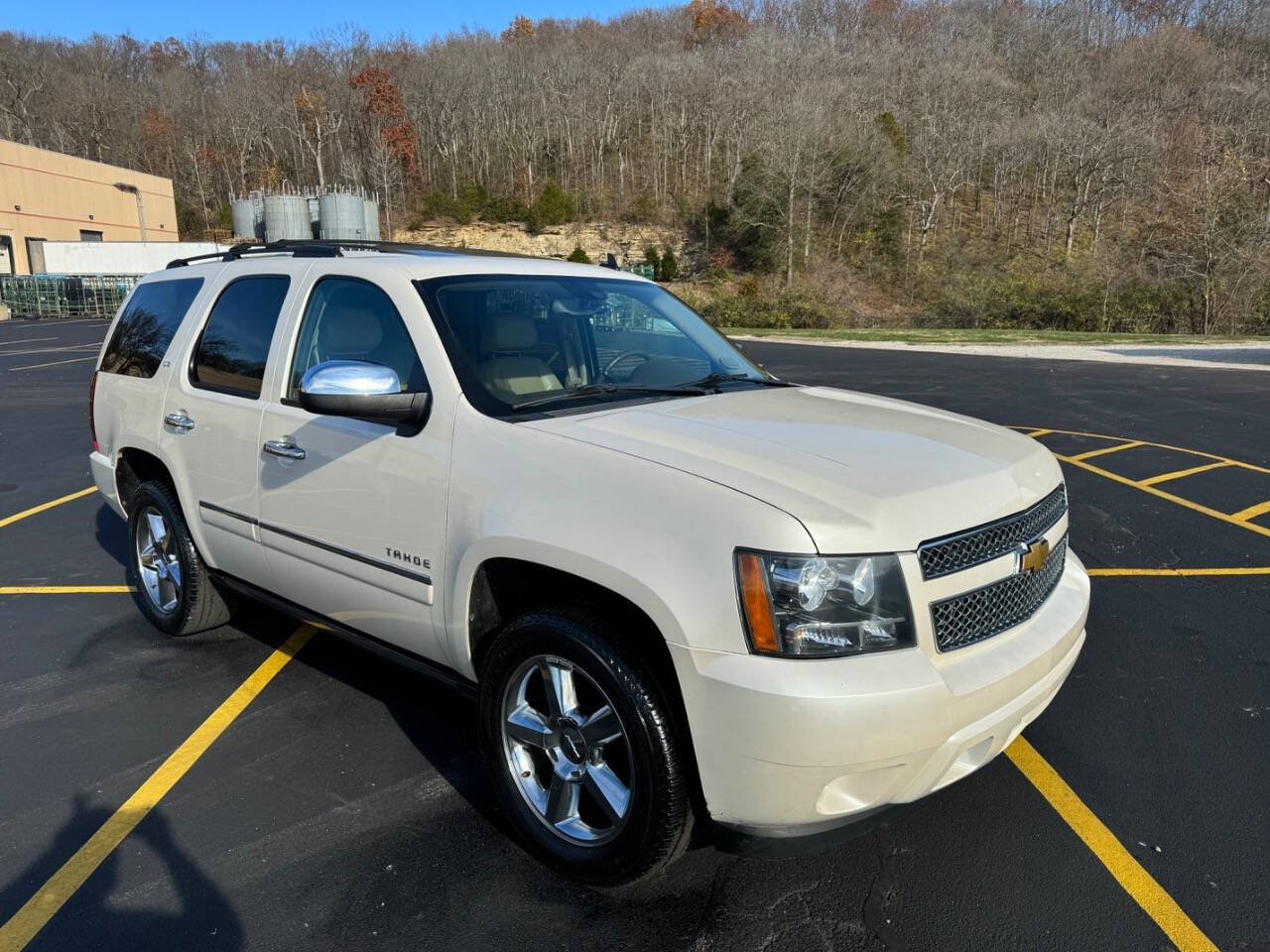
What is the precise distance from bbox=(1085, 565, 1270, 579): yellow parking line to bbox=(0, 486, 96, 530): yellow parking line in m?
8.12

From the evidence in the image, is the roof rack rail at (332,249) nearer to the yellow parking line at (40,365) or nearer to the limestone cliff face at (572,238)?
the yellow parking line at (40,365)

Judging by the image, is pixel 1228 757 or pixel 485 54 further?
pixel 485 54

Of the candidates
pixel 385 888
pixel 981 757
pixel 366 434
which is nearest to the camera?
pixel 981 757

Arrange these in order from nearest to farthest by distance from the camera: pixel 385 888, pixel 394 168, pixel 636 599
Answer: pixel 636 599 < pixel 385 888 < pixel 394 168

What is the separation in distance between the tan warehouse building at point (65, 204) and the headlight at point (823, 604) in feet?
206

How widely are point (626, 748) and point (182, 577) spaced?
2906 mm

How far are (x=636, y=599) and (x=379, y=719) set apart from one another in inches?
75.8

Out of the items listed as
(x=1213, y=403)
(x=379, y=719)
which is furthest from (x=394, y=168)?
(x=379, y=719)

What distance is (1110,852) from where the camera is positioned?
276 cm

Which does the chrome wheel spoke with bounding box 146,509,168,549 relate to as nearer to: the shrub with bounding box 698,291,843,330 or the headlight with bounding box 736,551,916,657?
the headlight with bounding box 736,551,916,657

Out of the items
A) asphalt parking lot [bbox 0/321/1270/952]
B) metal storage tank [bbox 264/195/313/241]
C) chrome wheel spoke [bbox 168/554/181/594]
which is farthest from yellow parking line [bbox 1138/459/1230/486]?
metal storage tank [bbox 264/195/313/241]

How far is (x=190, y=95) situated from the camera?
8581 cm

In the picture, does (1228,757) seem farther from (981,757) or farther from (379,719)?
(379,719)

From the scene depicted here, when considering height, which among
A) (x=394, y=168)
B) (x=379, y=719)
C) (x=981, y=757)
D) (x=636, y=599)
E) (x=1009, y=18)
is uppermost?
(x=1009, y=18)
